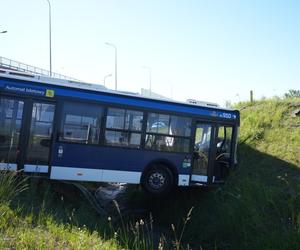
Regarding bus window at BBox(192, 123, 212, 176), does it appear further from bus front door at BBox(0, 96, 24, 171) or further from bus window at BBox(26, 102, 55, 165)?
bus front door at BBox(0, 96, 24, 171)

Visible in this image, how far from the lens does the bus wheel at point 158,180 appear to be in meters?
12.7

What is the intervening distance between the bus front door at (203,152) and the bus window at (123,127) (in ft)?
6.62

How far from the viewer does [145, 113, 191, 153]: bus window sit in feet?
41.1

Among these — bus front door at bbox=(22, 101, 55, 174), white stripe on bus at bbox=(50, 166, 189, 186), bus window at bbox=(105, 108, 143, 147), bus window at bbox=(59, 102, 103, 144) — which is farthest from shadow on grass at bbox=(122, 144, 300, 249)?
bus front door at bbox=(22, 101, 55, 174)

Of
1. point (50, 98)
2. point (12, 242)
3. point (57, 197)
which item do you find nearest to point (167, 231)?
point (57, 197)

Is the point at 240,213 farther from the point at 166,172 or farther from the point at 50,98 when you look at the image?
the point at 50,98

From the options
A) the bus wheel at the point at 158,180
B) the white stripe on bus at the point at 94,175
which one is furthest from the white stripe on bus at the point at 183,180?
the white stripe on bus at the point at 94,175

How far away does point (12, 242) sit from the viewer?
5.10 m

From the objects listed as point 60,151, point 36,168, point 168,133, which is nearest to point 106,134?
point 60,151

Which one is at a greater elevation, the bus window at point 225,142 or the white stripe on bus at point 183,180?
the bus window at point 225,142

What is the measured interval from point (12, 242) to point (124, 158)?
7164 millimetres

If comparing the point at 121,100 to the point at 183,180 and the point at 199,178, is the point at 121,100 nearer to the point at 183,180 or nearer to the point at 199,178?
the point at 183,180

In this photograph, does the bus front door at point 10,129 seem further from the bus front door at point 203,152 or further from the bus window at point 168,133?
the bus front door at point 203,152

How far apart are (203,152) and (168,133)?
1479 mm
